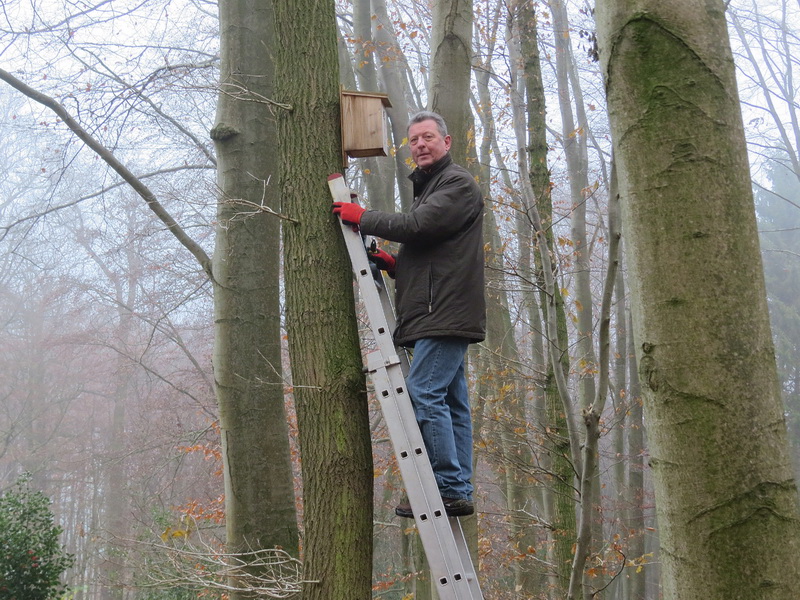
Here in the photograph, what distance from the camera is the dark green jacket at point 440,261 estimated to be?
10.8 feet

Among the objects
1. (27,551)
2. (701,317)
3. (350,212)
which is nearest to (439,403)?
(350,212)

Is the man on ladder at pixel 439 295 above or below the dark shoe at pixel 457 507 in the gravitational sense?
above

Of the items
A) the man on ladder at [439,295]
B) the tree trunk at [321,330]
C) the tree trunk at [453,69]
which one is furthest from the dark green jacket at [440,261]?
the tree trunk at [453,69]

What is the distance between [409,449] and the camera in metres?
3.18

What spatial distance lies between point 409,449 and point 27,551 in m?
11.4

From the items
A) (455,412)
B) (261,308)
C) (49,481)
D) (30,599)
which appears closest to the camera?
(455,412)

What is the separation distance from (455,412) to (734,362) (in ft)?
6.67

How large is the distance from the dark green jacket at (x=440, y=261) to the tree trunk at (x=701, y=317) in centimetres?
147

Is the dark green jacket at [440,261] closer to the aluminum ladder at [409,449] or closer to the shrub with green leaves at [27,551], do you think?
the aluminum ladder at [409,449]

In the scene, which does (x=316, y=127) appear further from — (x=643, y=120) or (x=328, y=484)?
(x=643, y=120)

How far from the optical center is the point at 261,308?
6039 millimetres

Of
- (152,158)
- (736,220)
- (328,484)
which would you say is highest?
(152,158)

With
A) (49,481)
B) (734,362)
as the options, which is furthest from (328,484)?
(49,481)

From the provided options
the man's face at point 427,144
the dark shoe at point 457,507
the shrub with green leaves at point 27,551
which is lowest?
the shrub with green leaves at point 27,551
